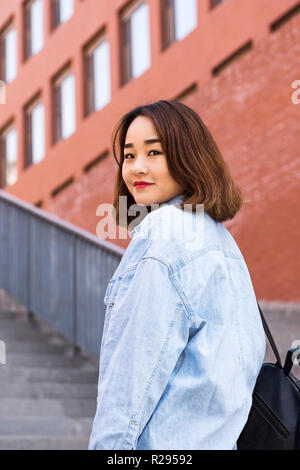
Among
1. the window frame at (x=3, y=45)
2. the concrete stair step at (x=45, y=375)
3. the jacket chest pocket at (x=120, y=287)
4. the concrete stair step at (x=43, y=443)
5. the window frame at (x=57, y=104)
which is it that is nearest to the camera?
the jacket chest pocket at (x=120, y=287)

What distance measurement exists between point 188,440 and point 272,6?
13.2m

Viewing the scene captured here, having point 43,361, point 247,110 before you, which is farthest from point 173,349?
point 247,110

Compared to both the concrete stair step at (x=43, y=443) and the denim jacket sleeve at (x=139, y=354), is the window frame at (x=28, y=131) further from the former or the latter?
the denim jacket sleeve at (x=139, y=354)

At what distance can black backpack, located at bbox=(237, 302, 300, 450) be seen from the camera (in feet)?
6.25

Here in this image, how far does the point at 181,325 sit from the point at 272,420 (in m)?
0.37

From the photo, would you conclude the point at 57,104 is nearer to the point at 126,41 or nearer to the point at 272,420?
the point at 126,41

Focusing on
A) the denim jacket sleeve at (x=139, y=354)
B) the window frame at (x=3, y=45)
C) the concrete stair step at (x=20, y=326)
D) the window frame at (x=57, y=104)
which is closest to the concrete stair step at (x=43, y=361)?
Result: the concrete stair step at (x=20, y=326)

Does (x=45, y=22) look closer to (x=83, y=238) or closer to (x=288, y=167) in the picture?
(x=288, y=167)

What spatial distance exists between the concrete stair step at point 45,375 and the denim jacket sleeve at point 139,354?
5.36m

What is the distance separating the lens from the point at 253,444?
1.91 m

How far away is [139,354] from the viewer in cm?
170

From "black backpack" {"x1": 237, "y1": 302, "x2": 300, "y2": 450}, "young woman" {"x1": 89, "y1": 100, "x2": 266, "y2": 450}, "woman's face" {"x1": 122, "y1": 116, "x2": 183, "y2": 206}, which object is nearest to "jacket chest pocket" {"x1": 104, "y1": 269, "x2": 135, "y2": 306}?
"young woman" {"x1": 89, "y1": 100, "x2": 266, "y2": 450}

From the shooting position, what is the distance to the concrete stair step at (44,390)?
22.2 ft

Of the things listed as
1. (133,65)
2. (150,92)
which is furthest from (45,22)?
(150,92)
